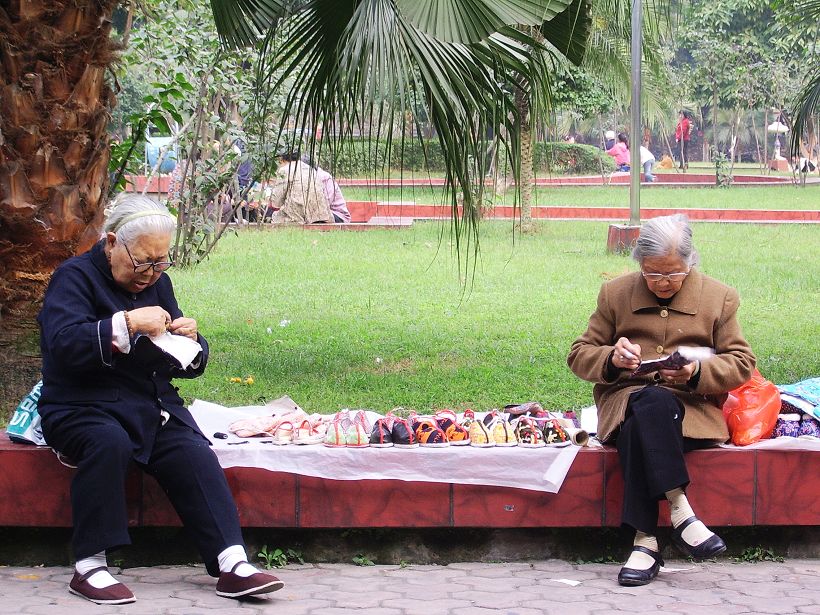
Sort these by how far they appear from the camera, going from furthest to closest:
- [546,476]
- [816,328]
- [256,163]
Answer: [256,163] → [816,328] → [546,476]

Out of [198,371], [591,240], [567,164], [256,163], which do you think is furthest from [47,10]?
[567,164]

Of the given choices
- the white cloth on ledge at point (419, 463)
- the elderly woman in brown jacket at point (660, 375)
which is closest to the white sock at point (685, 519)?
the elderly woman in brown jacket at point (660, 375)

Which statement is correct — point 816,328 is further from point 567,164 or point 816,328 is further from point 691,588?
point 567,164

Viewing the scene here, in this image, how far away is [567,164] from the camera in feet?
97.9

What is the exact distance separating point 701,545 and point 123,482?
191 cm

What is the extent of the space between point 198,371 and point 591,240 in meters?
10.1

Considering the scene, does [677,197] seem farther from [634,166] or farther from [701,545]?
[701,545]

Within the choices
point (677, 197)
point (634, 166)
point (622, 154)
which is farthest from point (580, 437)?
point (622, 154)

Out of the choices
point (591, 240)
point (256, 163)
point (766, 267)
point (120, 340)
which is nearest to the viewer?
point (120, 340)

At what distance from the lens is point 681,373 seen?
3.88m

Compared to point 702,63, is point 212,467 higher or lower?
lower

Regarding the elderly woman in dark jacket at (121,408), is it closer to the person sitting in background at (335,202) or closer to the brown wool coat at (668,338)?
the brown wool coat at (668,338)

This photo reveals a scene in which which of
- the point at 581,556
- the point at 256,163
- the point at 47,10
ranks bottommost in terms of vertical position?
the point at 581,556

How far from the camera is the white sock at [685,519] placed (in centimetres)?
378
